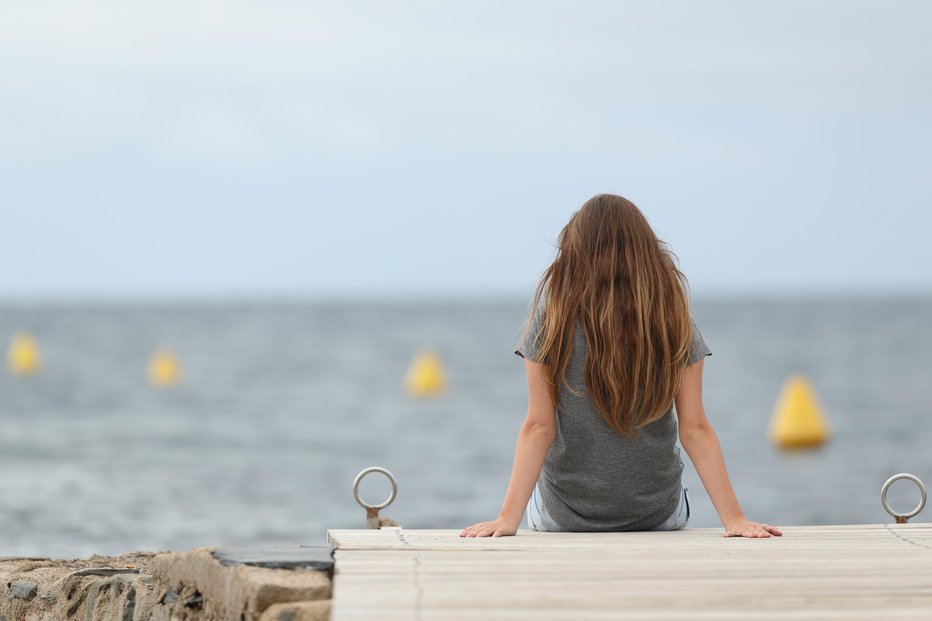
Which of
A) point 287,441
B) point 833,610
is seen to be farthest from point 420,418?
point 833,610

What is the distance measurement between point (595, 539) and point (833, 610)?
1028mm

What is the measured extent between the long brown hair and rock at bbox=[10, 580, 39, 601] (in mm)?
2139

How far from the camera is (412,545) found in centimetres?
338

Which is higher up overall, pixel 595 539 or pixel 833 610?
pixel 595 539

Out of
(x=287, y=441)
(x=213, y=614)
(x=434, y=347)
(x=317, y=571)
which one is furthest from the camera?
(x=434, y=347)

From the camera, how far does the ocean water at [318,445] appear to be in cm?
1176

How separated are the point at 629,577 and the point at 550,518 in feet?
3.40

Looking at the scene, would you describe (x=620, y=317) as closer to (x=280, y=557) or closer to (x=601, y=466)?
(x=601, y=466)

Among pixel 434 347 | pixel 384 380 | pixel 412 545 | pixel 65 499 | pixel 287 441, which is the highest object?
pixel 434 347

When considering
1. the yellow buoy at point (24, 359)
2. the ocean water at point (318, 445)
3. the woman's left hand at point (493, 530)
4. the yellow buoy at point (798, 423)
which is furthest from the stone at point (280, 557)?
the yellow buoy at point (24, 359)

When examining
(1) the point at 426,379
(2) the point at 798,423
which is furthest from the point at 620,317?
(1) the point at 426,379

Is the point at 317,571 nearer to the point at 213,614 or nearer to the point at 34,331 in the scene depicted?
the point at 213,614

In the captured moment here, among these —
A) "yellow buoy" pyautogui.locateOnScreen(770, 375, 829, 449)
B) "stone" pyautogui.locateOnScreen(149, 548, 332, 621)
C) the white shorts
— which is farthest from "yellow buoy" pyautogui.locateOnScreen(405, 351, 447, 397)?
"stone" pyautogui.locateOnScreen(149, 548, 332, 621)

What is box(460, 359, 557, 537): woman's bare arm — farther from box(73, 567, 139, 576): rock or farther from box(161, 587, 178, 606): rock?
box(73, 567, 139, 576): rock
